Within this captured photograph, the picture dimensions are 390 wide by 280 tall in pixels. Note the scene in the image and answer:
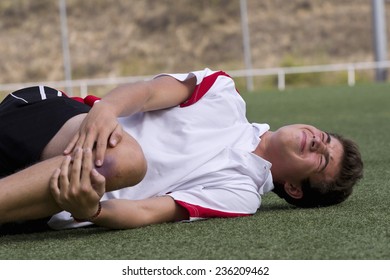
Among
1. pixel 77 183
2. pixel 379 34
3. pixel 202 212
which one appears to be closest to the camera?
pixel 77 183

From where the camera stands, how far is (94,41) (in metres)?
30.2

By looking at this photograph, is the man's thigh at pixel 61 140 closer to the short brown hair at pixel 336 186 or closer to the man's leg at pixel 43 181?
the man's leg at pixel 43 181

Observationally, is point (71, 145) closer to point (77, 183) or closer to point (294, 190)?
point (77, 183)

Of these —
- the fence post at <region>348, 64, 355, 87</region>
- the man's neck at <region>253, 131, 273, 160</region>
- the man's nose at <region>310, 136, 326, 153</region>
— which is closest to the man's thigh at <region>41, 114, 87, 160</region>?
the man's neck at <region>253, 131, 273, 160</region>

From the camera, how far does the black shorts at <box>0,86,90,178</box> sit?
3117 mm

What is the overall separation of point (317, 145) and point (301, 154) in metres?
0.07

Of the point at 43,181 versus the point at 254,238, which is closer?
the point at 43,181

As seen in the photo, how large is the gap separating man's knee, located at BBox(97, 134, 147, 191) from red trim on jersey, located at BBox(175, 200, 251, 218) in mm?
426

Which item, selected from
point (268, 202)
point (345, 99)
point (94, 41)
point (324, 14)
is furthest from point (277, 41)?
point (268, 202)

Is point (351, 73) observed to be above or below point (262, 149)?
below

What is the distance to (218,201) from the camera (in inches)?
132

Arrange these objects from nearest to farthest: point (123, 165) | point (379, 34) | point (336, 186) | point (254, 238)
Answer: point (123, 165)
point (254, 238)
point (336, 186)
point (379, 34)

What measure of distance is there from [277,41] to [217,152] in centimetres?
2686

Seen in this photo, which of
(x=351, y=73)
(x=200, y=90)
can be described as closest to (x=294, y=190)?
(x=200, y=90)
